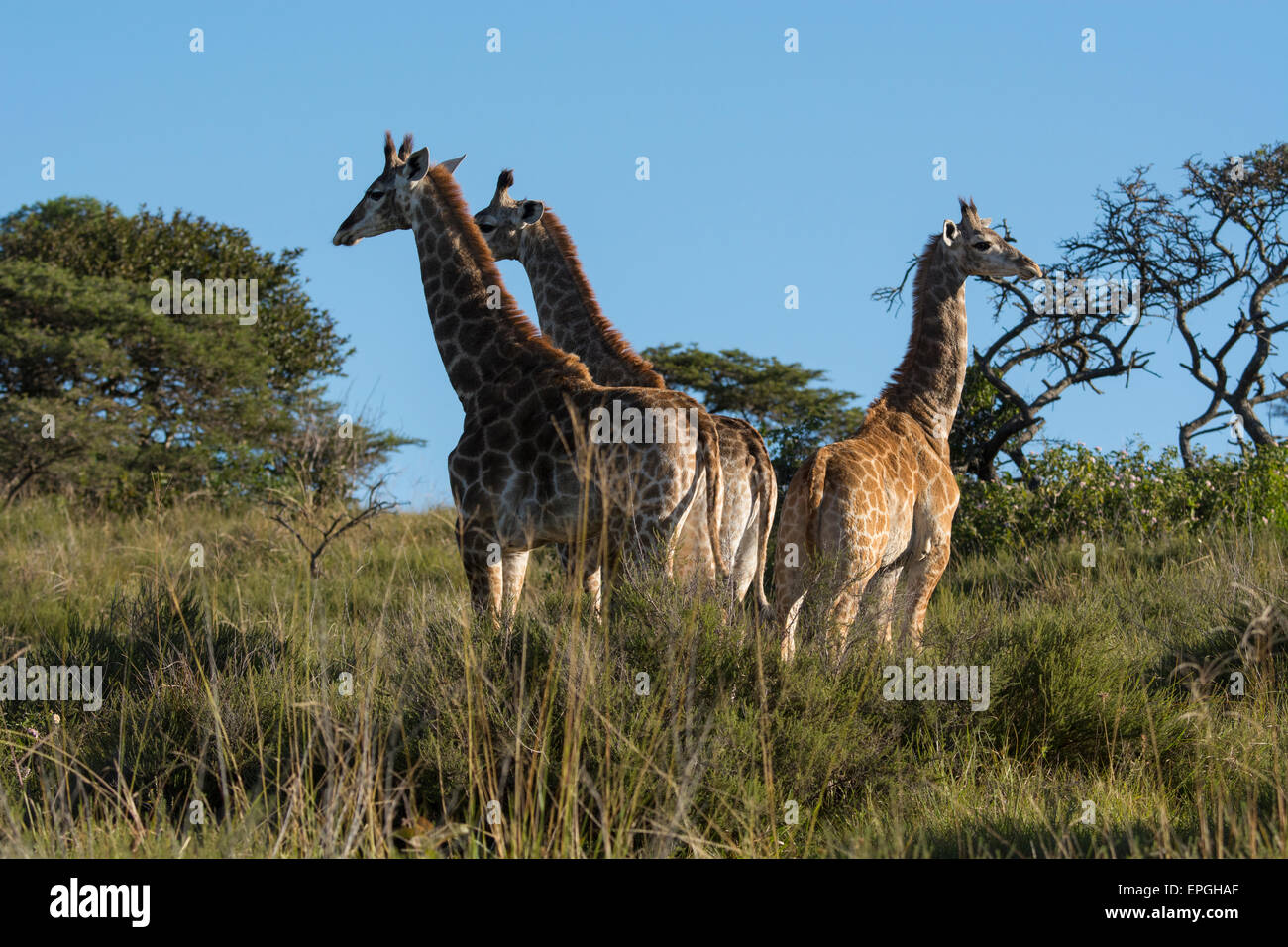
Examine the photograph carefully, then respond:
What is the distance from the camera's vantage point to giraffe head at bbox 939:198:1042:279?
8664 millimetres

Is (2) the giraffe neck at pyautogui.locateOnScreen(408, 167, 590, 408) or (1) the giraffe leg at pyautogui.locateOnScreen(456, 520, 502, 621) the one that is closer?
(1) the giraffe leg at pyautogui.locateOnScreen(456, 520, 502, 621)

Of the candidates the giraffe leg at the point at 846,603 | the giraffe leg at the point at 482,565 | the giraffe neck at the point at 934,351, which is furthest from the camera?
the giraffe neck at the point at 934,351

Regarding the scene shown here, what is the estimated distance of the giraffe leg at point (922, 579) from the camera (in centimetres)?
766

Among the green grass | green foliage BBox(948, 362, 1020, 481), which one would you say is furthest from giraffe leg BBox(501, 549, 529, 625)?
green foliage BBox(948, 362, 1020, 481)

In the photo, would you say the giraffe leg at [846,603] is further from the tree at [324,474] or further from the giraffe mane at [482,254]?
the tree at [324,474]

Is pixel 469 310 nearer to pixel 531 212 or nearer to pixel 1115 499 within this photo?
pixel 531 212

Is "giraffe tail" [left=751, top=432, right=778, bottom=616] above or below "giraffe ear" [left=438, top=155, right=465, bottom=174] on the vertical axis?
below

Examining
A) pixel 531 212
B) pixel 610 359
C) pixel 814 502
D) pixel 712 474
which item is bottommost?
pixel 814 502

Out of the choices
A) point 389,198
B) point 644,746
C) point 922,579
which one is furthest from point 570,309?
point 644,746

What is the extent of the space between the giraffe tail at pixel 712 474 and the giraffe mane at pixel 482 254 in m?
0.94

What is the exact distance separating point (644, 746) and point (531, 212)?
5129 mm

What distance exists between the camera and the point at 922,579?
25.5 feet

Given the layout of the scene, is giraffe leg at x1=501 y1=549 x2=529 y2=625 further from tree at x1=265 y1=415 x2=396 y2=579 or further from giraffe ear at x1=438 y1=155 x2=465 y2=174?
tree at x1=265 y1=415 x2=396 y2=579

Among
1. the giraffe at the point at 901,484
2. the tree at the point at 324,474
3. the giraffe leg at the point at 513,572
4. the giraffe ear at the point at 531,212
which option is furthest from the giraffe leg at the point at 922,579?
the tree at the point at 324,474
